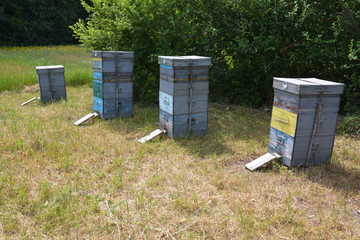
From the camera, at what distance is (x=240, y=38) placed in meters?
7.47

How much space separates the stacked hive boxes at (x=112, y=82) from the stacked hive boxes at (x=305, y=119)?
10.9 feet

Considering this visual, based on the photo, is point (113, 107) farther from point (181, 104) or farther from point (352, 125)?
point (352, 125)

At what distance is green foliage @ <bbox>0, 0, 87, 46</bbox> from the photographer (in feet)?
81.4

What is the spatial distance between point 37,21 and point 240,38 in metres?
25.3

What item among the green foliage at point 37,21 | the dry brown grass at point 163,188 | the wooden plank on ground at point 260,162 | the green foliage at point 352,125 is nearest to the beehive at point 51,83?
the dry brown grass at point 163,188

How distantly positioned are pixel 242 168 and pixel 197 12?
4640 millimetres

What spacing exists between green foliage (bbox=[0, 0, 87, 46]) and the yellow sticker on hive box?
25088 millimetres

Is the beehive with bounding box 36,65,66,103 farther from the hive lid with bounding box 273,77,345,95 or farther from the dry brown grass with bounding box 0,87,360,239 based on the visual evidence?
the hive lid with bounding box 273,77,345,95

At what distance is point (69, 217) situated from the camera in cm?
307

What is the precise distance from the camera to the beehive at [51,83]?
8.10 metres

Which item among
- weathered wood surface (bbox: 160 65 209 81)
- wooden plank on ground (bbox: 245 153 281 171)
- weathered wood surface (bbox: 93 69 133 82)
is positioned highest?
weathered wood surface (bbox: 160 65 209 81)

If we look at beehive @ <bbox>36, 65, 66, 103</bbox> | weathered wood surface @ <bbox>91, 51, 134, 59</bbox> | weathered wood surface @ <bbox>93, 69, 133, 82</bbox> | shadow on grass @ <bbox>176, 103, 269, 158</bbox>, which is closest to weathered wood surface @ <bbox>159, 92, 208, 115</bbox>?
shadow on grass @ <bbox>176, 103, 269, 158</bbox>

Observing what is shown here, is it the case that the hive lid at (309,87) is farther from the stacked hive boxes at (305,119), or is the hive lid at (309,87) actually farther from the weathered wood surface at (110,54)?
the weathered wood surface at (110,54)

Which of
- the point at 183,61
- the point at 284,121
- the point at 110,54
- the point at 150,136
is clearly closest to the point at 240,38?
the point at 183,61
